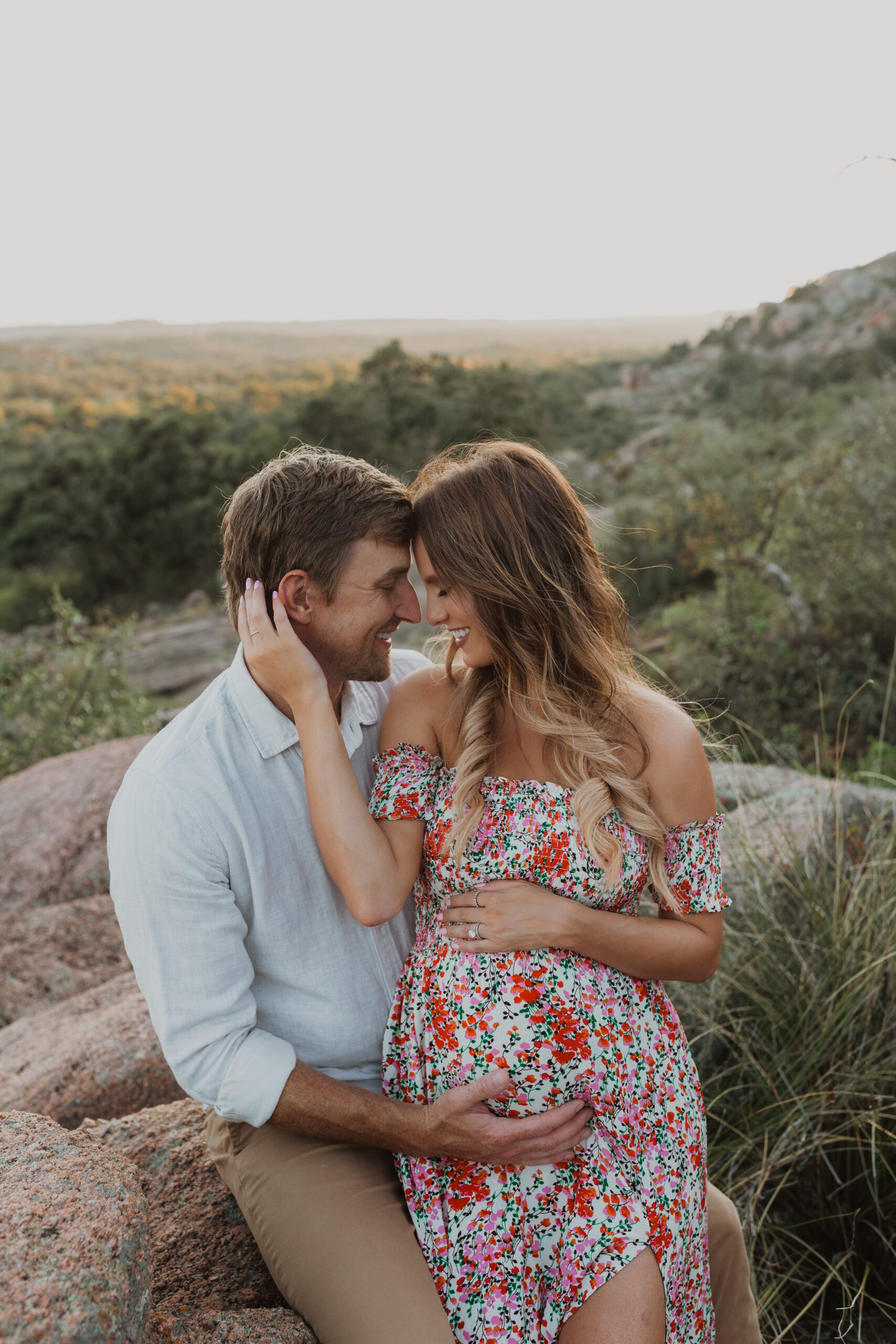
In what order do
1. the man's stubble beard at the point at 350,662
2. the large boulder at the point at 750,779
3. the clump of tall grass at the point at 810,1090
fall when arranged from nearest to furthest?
1. the man's stubble beard at the point at 350,662
2. the clump of tall grass at the point at 810,1090
3. the large boulder at the point at 750,779

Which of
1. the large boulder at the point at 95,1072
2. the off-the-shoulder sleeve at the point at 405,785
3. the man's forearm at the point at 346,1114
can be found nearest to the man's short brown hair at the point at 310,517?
the off-the-shoulder sleeve at the point at 405,785

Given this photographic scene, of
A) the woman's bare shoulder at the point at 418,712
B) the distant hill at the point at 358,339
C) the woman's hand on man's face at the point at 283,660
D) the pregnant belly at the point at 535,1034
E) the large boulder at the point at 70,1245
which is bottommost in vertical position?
the distant hill at the point at 358,339

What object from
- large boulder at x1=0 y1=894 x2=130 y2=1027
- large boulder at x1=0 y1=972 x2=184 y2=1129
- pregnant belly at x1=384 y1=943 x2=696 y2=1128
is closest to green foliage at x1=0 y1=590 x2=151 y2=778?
large boulder at x1=0 y1=894 x2=130 y2=1027

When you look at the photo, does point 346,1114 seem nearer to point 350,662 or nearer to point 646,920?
point 646,920

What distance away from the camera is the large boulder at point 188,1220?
1.98m

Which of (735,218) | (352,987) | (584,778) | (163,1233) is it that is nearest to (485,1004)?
(352,987)

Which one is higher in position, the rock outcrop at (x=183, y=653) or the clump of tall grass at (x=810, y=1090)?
the clump of tall grass at (x=810, y=1090)

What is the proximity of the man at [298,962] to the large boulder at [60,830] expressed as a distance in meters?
2.74

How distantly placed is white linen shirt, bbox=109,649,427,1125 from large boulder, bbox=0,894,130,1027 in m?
2.04

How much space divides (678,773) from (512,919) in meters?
0.52

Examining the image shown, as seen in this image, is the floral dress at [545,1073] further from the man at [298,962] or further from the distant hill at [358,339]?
the distant hill at [358,339]

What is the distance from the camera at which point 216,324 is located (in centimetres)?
8375

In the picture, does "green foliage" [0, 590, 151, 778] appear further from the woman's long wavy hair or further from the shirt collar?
the woman's long wavy hair

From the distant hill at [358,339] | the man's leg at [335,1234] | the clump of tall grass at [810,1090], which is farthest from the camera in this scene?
the distant hill at [358,339]
